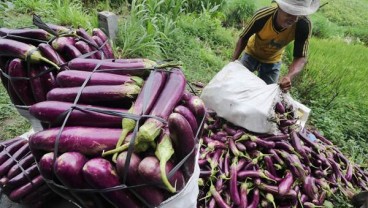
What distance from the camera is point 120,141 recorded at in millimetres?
1326

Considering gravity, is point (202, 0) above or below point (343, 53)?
above

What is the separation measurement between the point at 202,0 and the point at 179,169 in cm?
567

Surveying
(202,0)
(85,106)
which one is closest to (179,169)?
(85,106)

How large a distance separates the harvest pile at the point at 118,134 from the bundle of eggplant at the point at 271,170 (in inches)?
39.3

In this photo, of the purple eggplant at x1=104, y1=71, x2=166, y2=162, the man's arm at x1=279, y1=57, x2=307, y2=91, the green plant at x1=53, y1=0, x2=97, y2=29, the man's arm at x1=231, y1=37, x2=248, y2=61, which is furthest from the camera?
the green plant at x1=53, y1=0, x2=97, y2=29

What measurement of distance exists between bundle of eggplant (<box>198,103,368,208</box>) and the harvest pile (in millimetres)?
999

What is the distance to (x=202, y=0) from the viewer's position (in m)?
6.55

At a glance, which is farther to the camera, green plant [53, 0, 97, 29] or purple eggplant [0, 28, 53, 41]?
green plant [53, 0, 97, 29]

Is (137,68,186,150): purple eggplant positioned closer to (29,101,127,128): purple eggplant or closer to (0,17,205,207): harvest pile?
(0,17,205,207): harvest pile

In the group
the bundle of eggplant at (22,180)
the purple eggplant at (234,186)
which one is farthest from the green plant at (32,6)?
A: the purple eggplant at (234,186)

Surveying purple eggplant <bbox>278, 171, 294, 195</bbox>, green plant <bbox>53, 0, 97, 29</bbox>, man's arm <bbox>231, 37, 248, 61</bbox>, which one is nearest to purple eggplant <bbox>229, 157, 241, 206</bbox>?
purple eggplant <bbox>278, 171, 294, 195</bbox>

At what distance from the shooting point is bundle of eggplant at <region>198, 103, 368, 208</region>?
2.36 metres

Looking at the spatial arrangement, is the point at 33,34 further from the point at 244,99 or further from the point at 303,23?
the point at 303,23

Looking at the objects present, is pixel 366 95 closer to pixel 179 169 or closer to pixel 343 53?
pixel 343 53
